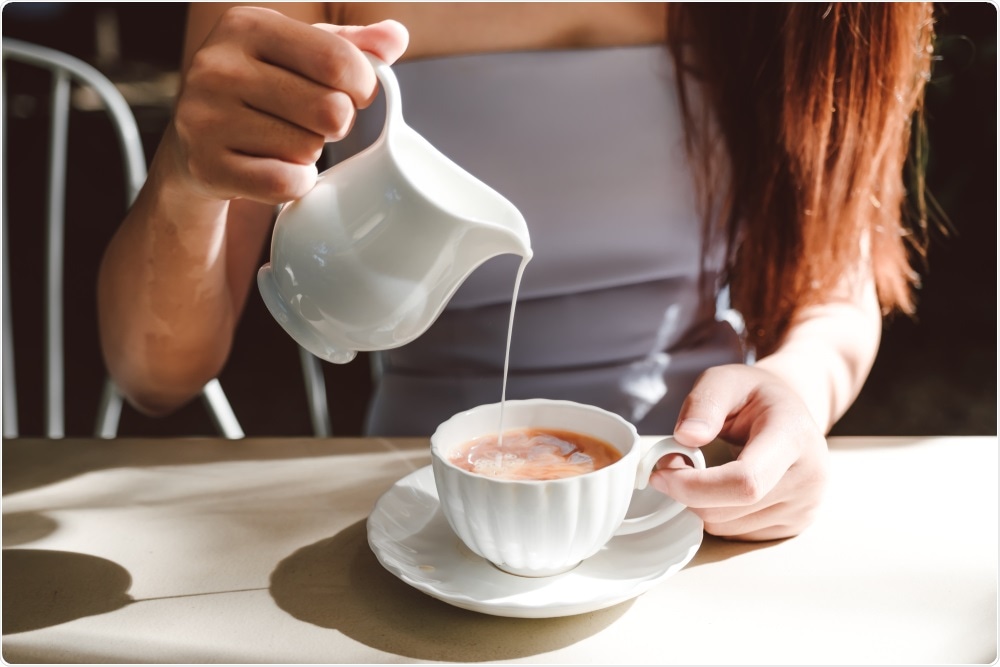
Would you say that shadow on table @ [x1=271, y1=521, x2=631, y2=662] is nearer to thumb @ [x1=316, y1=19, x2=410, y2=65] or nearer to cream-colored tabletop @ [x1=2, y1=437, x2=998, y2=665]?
cream-colored tabletop @ [x1=2, y1=437, x2=998, y2=665]

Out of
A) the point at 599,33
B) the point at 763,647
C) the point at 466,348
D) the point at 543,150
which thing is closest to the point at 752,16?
the point at 599,33

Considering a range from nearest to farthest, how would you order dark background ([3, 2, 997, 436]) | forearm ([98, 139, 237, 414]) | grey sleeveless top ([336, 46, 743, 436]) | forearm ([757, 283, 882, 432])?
forearm ([98, 139, 237, 414]) < forearm ([757, 283, 882, 432]) < grey sleeveless top ([336, 46, 743, 436]) < dark background ([3, 2, 997, 436])

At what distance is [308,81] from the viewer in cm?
58

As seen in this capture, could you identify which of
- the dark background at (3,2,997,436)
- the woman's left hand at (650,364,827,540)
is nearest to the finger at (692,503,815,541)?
the woman's left hand at (650,364,827,540)

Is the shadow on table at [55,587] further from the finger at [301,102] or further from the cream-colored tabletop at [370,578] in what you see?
the finger at [301,102]

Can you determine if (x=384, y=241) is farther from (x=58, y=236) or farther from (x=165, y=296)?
(x=58, y=236)

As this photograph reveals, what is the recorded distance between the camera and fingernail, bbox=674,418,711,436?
2.35 ft

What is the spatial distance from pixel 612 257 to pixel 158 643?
29.4 inches

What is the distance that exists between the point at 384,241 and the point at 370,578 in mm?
300

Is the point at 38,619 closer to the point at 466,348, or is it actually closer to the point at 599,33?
the point at 466,348

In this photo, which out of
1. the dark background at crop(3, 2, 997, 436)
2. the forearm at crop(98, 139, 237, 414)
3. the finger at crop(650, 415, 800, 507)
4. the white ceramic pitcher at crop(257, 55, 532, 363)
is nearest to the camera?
A: the white ceramic pitcher at crop(257, 55, 532, 363)

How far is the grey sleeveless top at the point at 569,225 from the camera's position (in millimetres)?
1148

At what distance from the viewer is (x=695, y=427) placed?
0.72 metres

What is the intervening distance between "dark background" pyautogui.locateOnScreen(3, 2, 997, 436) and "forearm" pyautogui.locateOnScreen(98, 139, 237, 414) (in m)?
1.54
